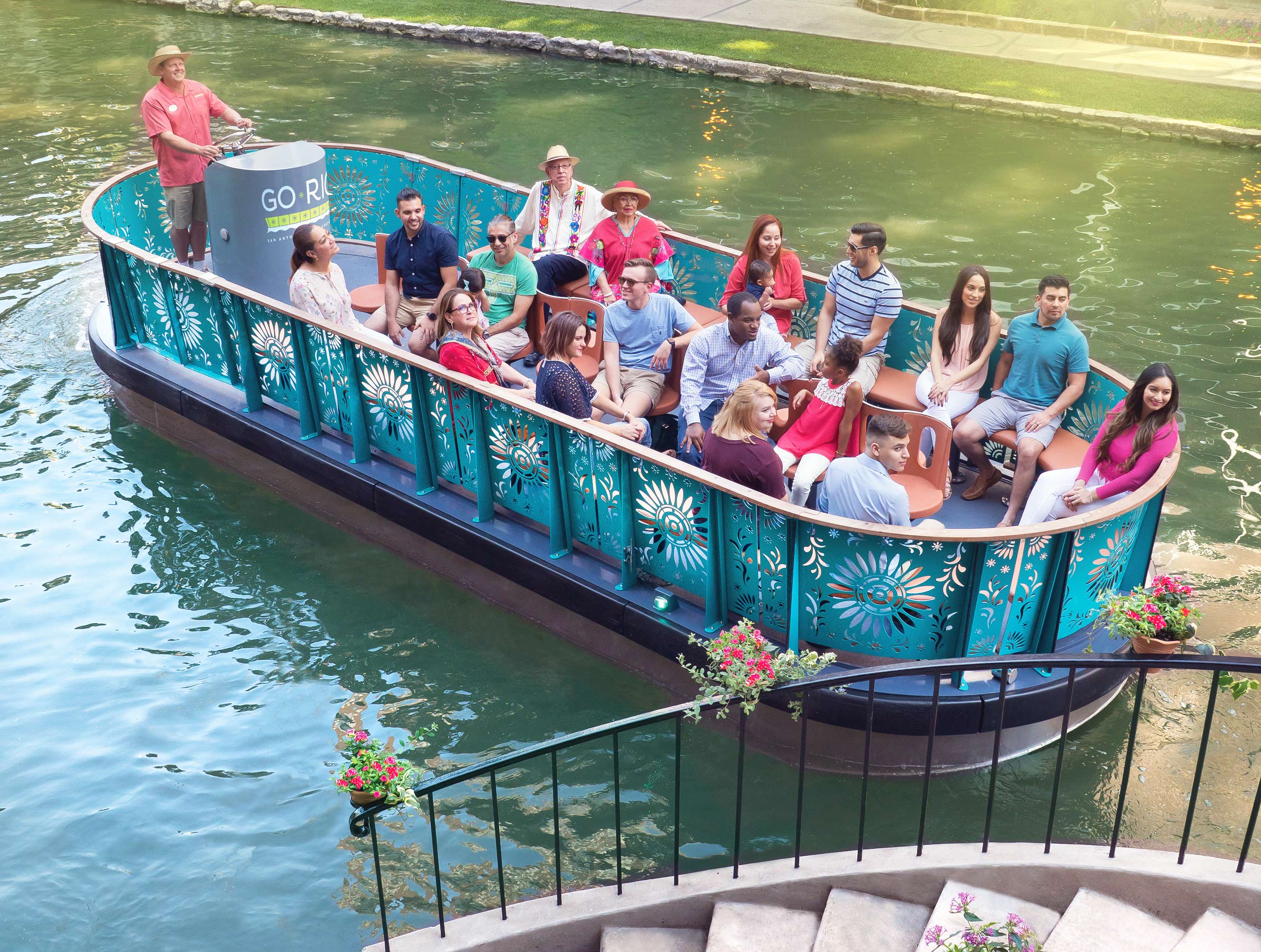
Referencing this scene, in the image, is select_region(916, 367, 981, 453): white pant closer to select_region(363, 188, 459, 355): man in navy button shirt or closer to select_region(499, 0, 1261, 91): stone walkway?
select_region(363, 188, 459, 355): man in navy button shirt

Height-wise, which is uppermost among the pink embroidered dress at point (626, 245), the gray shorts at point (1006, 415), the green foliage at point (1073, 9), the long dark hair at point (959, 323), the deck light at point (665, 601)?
the green foliage at point (1073, 9)

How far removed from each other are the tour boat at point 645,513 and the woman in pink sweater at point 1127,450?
0.13 metres

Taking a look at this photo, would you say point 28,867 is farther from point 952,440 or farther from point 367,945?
point 952,440

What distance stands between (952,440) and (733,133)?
11566 mm

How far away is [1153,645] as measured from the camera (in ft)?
17.9

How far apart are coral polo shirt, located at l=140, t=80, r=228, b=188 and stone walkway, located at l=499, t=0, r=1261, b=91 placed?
1319 cm

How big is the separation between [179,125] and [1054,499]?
25.5 feet

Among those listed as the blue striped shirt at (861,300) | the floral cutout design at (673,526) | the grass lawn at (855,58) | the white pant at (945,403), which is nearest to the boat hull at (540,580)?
the floral cutout design at (673,526)

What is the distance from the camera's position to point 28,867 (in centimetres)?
564

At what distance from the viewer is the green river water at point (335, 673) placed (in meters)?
5.67

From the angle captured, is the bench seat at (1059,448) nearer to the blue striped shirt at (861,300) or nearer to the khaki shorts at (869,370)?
the khaki shorts at (869,370)

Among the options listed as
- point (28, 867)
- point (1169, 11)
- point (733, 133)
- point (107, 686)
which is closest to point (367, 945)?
point (28, 867)

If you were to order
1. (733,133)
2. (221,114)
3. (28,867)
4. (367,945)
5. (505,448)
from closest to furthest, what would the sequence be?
(367,945) → (28,867) → (505,448) → (221,114) → (733,133)

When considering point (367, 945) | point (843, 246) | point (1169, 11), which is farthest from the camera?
point (1169, 11)
